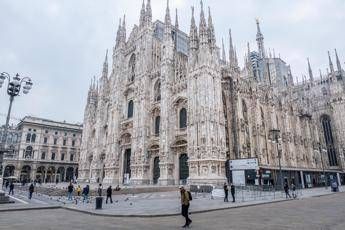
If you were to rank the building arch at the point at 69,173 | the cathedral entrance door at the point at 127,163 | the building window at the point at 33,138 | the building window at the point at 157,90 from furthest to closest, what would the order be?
1. the building arch at the point at 69,173
2. the building window at the point at 33,138
3. the cathedral entrance door at the point at 127,163
4. the building window at the point at 157,90

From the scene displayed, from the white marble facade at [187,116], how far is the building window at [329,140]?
0.23 m

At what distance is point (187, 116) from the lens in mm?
29781

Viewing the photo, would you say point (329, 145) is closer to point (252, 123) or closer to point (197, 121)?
point (252, 123)

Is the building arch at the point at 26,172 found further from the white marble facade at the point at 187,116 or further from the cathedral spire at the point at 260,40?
the cathedral spire at the point at 260,40

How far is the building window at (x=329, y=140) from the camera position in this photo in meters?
54.6

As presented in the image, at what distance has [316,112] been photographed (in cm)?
5819

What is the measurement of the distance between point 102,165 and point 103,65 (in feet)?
67.9

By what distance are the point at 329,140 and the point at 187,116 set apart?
143ft

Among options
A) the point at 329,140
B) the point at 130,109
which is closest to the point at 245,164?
the point at 130,109

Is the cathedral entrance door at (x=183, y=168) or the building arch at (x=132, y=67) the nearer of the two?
the cathedral entrance door at (x=183, y=168)

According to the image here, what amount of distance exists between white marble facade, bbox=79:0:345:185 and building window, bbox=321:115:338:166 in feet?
0.76

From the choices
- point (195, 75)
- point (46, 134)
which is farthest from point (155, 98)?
point (46, 134)

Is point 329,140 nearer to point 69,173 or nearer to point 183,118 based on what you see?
point 183,118

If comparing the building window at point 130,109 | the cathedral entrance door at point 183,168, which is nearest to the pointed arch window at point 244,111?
the cathedral entrance door at point 183,168
